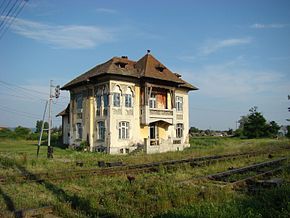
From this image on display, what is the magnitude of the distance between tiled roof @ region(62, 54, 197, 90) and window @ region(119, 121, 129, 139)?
4.90m

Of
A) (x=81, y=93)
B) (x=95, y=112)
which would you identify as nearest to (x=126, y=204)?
(x=95, y=112)

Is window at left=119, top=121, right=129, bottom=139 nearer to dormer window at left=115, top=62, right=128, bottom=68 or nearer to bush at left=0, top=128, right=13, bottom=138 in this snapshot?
dormer window at left=115, top=62, right=128, bottom=68

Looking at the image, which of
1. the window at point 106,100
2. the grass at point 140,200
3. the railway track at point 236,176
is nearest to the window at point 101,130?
the window at point 106,100

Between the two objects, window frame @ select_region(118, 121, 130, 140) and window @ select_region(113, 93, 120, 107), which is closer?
window @ select_region(113, 93, 120, 107)

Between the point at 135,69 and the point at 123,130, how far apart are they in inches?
268

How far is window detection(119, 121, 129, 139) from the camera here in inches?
1158

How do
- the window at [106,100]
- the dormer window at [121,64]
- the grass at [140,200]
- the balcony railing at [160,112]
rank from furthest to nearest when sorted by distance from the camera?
the balcony railing at [160,112]
the dormer window at [121,64]
the window at [106,100]
the grass at [140,200]

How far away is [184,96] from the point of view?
124 ft

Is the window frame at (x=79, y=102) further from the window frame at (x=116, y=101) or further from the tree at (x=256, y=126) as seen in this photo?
the tree at (x=256, y=126)

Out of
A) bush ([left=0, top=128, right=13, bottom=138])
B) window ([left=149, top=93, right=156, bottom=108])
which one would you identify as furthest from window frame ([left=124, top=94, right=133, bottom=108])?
bush ([left=0, top=128, right=13, bottom=138])

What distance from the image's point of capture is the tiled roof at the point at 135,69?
29380 millimetres

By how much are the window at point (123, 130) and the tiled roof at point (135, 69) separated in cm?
490

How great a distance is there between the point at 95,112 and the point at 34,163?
41.7 feet

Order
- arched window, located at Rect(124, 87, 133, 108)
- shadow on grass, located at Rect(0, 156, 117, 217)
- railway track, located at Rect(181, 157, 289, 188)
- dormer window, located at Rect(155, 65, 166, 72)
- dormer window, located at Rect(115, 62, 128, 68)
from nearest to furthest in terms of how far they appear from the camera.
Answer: shadow on grass, located at Rect(0, 156, 117, 217), railway track, located at Rect(181, 157, 289, 188), arched window, located at Rect(124, 87, 133, 108), dormer window, located at Rect(115, 62, 128, 68), dormer window, located at Rect(155, 65, 166, 72)
